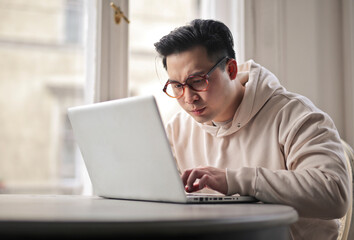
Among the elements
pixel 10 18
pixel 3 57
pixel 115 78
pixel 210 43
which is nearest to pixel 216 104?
pixel 210 43

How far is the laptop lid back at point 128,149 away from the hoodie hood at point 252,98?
517mm

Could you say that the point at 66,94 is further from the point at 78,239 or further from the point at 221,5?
the point at 78,239

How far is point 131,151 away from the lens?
104 cm

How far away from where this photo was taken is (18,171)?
227 inches

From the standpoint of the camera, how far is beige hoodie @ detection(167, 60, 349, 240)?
44.1 inches

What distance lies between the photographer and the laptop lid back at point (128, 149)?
958 mm

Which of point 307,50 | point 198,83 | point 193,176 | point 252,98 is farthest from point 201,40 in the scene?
point 307,50

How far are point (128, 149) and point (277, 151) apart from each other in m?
0.59

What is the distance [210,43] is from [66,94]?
506cm

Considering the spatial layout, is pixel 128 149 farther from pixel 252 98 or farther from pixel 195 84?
pixel 252 98

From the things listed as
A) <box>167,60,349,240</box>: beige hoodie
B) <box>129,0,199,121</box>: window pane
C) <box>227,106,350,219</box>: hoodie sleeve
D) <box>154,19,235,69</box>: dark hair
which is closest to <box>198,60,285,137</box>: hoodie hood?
<box>167,60,349,240</box>: beige hoodie

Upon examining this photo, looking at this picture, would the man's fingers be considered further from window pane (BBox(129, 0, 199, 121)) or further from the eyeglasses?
window pane (BBox(129, 0, 199, 121))

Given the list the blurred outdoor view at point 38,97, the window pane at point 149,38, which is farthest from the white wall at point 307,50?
the blurred outdoor view at point 38,97

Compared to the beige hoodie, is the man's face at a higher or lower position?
higher
